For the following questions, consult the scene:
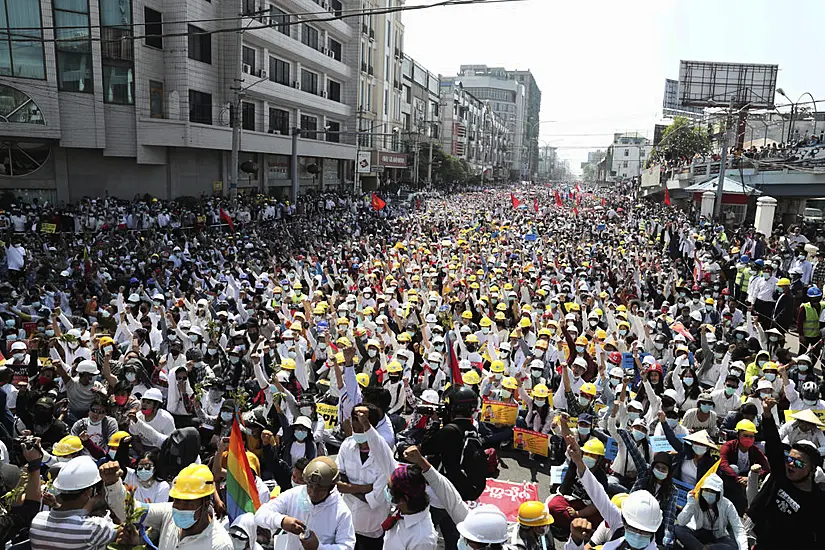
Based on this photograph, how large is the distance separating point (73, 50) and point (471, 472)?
21300 millimetres

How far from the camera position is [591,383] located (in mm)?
7043

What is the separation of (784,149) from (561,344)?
27.8m

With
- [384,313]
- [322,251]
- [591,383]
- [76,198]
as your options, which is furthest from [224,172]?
[591,383]

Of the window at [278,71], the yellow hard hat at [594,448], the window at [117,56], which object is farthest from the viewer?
the window at [278,71]

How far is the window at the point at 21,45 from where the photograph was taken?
58.5 feet

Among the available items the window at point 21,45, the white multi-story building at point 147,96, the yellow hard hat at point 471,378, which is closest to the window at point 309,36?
the white multi-story building at point 147,96

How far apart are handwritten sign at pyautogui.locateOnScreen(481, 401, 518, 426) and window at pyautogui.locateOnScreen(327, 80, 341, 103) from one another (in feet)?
109

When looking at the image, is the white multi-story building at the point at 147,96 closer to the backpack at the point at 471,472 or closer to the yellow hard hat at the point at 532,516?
the backpack at the point at 471,472

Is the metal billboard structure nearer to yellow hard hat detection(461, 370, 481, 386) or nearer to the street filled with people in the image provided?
the street filled with people

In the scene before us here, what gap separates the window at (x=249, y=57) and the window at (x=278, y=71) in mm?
1719

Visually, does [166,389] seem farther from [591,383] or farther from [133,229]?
[133,229]

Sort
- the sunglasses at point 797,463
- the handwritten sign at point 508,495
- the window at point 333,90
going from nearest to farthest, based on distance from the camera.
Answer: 1. the sunglasses at point 797,463
2. the handwritten sign at point 508,495
3. the window at point 333,90

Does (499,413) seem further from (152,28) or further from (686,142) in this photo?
(686,142)

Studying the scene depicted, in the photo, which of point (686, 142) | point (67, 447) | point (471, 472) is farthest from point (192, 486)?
point (686, 142)
